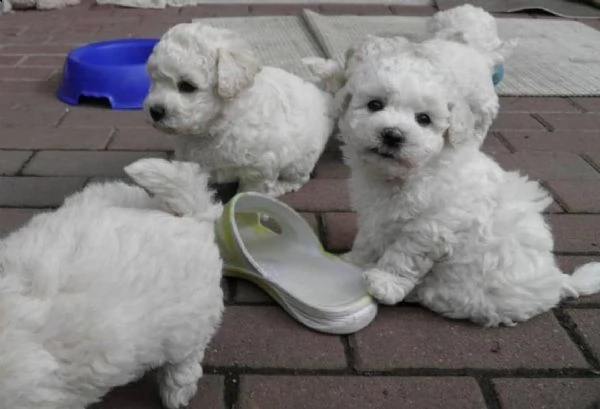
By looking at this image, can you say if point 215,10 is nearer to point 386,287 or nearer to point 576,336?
point 386,287

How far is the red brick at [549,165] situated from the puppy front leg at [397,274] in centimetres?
134

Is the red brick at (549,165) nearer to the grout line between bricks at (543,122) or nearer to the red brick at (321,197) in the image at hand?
the grout line between bricks at (543,122)

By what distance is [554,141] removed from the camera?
13.0 feet

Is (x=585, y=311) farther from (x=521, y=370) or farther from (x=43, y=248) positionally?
(x=43, y=248)

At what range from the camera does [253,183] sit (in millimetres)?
3264

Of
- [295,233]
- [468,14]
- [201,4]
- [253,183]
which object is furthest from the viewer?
[201,4]

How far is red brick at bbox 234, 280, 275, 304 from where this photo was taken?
8.29 ft

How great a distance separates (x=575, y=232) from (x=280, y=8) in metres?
4.54

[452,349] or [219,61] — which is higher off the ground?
[219,61]

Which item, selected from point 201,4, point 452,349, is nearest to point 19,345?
point 452,349

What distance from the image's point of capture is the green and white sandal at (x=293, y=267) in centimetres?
235

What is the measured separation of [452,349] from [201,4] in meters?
5.39

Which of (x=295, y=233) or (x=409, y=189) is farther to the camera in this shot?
(x=295, y=233)

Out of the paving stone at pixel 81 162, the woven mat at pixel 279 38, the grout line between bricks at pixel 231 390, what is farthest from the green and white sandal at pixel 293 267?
the woven mat at pixel 279 38
